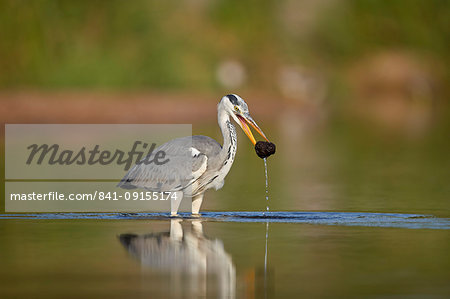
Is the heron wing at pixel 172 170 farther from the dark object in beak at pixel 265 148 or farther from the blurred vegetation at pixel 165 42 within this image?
the blurred vegetation at pixel 165 42

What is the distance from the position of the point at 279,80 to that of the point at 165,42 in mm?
6840

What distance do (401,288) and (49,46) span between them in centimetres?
2335

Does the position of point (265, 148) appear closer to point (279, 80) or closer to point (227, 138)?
point (227, 138)

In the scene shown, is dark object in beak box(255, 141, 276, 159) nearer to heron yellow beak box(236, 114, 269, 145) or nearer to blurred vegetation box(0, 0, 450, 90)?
heron yellow beak box(236, 114, 269, 145)

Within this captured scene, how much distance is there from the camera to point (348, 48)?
45.9m

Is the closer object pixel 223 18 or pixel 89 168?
pixel 89 168

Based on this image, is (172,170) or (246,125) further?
(246,125)

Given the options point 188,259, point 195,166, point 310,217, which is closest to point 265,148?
point 195,166

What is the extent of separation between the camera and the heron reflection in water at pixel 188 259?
666 cm

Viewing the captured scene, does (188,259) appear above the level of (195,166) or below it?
below

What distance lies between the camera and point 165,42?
31.4 metres

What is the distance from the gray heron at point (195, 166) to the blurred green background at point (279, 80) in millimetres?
787

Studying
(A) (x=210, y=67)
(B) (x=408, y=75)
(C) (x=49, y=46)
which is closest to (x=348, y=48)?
(B) (x=408, y=75)

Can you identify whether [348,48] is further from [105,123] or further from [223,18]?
[105,123]
